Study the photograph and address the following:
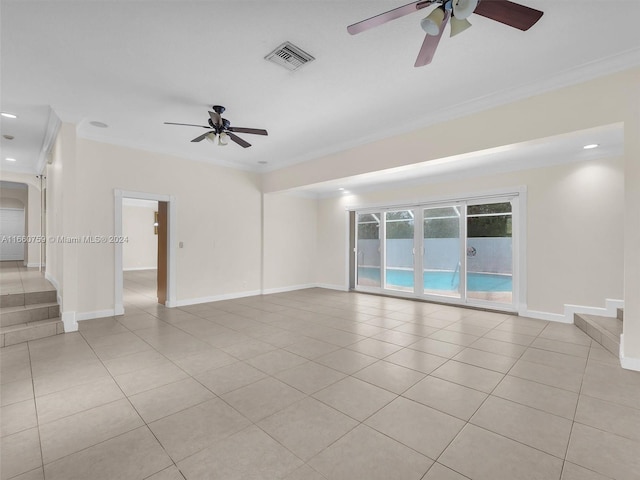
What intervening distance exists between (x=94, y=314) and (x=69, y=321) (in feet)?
2.51

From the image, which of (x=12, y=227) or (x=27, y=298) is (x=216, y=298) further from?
(x=12, y=227)

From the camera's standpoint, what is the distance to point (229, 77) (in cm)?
316

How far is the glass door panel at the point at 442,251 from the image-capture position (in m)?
6.21

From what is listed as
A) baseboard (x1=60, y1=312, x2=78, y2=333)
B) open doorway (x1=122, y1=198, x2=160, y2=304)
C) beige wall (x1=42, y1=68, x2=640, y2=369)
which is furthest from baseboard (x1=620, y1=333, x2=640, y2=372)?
open doorway (x1=122, y1=198, x2=160, y2=304)

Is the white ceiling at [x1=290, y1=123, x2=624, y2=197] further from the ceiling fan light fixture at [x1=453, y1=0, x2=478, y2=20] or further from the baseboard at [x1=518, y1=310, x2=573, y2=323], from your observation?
the baseboard at [x1=518, y1=310, x2=573, y2=323]

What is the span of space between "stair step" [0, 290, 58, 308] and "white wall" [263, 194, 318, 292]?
3.93 metres

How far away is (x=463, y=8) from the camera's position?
1803mm

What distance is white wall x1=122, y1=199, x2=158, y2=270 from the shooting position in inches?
477

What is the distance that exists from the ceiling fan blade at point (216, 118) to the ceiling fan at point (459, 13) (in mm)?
2384

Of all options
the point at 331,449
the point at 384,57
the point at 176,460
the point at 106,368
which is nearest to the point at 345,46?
the point at 384,57

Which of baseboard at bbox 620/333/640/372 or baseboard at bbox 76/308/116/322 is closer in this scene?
baseboard at bbox 620/333/640/372

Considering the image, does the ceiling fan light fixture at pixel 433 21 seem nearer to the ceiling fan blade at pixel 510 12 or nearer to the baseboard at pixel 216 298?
the ceiling fan blade at pixel 510 12

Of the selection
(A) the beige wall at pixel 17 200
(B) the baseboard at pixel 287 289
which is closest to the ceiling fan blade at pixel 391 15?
(B) the baseboard at pixel 287 289

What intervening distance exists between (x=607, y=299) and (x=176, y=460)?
19.2 feet
